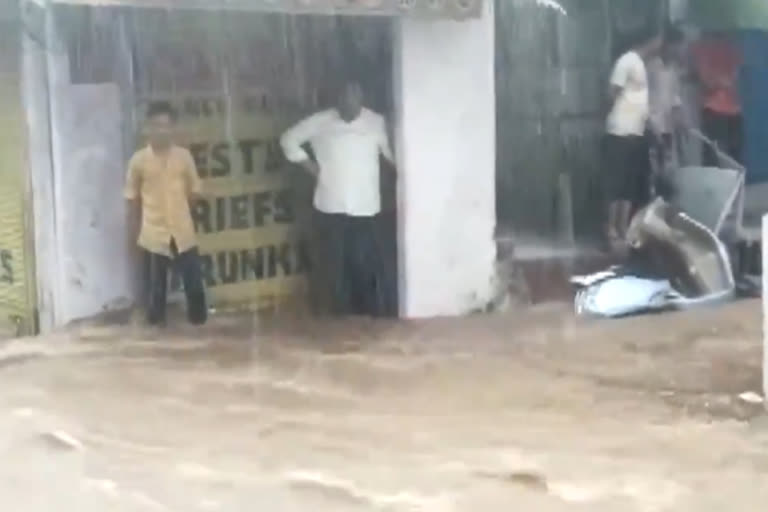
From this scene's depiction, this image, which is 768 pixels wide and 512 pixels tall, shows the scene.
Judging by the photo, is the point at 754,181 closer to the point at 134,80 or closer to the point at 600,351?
the point at 600,351

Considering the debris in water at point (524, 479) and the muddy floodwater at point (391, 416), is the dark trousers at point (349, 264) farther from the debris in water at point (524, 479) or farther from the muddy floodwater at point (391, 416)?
the debris in water at point (524, 479)

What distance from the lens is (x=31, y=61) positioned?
9.56 m

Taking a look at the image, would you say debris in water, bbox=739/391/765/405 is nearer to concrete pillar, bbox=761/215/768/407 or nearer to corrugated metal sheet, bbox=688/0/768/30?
concrete pillar, bbox=761/215/768/407

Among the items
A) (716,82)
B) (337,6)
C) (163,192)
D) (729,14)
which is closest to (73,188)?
(163,192)

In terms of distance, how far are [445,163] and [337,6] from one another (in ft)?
4.91

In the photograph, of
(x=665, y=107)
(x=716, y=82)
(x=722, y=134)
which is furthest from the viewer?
(x=722, y=134)

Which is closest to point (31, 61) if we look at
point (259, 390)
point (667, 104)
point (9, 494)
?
point (259, 390)

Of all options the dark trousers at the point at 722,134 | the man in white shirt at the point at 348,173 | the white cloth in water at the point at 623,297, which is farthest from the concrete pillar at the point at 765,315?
the dark trousers at the point at 722,134

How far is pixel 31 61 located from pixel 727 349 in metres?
4.88

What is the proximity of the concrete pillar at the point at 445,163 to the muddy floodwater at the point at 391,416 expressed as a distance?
0.95 ft

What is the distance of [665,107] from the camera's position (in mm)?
11180

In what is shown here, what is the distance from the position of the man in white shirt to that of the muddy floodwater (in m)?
0.44

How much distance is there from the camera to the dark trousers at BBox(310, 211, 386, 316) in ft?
Answer: 32.0

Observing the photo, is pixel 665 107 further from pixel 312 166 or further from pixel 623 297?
pixel 312 166
